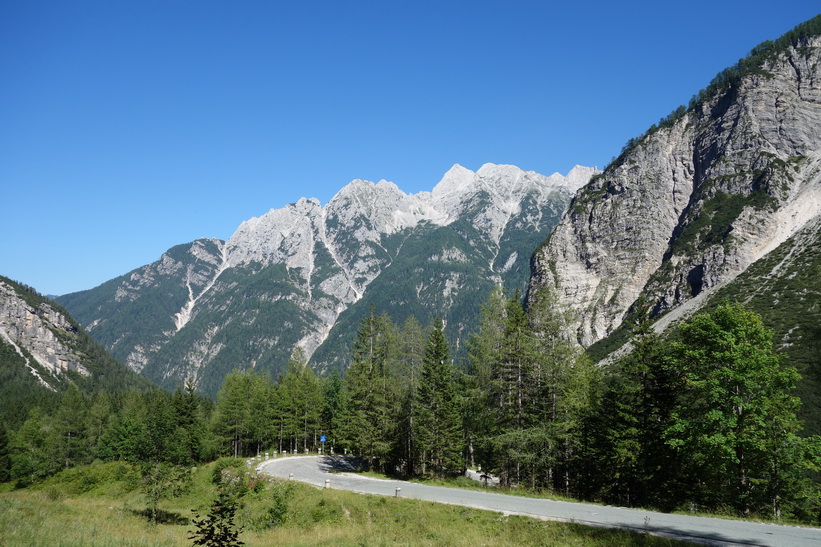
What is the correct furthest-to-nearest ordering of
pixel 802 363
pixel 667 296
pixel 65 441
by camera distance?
pixel 667 296, pixel 65 441, pixel 802 363

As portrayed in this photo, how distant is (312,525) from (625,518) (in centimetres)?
1548

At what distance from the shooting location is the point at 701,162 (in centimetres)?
19762

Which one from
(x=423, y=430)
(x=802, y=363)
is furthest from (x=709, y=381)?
(x=802, y=363)

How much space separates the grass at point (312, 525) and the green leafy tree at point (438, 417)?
9.10 metres

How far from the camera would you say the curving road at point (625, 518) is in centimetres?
1402

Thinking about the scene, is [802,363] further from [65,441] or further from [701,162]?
[701,162]

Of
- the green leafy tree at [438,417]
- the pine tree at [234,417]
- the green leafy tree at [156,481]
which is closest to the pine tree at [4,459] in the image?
the pine tree at [234,417]

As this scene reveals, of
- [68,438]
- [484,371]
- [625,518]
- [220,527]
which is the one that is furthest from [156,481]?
[68,438]

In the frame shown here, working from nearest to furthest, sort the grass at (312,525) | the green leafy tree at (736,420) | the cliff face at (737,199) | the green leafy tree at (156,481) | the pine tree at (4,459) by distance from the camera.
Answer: the grass at (312,525)
the green leafy tree at (736,420)
the green leafy tree at (156,481)
the pine tree at (4,459)
the cliff face at (737,199)

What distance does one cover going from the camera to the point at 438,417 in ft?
118

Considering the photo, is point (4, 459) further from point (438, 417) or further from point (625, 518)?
point (625, 518)

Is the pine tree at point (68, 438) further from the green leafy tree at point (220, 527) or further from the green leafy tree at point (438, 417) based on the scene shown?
the green leafy tree at point (220, 527)

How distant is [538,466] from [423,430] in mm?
8897

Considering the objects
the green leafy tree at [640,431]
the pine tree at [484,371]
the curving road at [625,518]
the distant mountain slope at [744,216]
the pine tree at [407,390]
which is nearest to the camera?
the curving road at [625,518]
